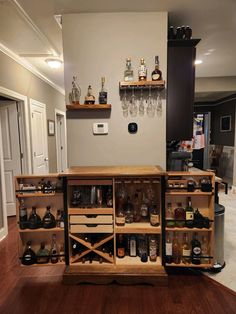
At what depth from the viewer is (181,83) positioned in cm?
221

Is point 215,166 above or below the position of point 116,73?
below

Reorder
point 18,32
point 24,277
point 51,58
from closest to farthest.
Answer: point 24,277 → point 18,32 → point 51,58

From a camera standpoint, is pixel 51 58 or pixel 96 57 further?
pixel 51 58

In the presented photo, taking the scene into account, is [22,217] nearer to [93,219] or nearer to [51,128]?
[93,219]

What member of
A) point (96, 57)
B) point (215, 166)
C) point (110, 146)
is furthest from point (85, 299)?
point (215, 166)

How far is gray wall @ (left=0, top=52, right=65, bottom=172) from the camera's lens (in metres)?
3.06

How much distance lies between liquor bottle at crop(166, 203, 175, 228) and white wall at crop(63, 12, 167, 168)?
514 mm

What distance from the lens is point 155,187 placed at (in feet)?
6.75

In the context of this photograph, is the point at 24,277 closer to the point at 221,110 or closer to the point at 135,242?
the point at 135,242

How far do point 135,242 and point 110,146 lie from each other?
969mm

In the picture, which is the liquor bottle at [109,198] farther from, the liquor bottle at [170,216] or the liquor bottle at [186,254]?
the liquor bottle at [186,254]

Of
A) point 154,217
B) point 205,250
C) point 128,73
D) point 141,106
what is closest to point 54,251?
point 154,217

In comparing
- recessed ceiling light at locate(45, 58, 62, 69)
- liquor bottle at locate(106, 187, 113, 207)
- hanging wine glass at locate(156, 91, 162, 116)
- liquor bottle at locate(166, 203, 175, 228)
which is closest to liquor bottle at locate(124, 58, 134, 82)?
hanging wine glass at locate(156, 91, 162, 116)

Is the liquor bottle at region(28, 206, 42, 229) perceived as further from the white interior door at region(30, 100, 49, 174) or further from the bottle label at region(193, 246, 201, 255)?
the white interior door at region(30, 100, 49, 174)
